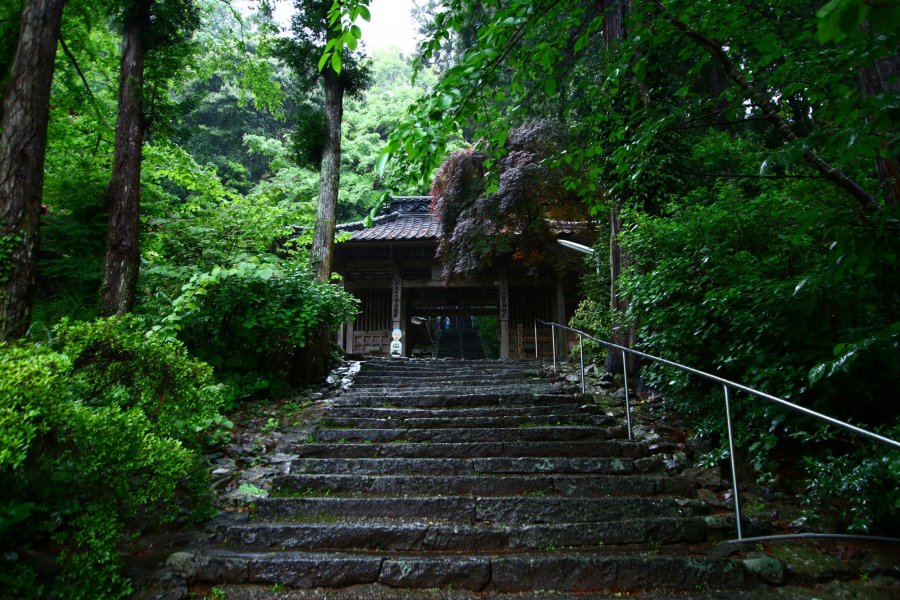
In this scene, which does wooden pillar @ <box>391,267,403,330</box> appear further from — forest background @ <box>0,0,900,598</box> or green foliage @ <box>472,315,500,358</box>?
green foliage @ <box>472,315,500,358</box>

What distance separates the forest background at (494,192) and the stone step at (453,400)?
1.08 metres

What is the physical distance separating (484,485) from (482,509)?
37 cm

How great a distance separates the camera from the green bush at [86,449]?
213 centimetres

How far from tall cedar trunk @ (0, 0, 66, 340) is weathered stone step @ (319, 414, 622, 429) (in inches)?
107

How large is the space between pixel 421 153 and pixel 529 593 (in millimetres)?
2471

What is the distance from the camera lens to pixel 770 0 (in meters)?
3.10

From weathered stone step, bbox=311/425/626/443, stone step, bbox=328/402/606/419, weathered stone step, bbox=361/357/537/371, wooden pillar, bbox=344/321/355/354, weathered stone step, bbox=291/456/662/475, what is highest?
wooden pillar, bbox=344/321/355/354

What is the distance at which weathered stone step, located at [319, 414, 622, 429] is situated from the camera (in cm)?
→ 494

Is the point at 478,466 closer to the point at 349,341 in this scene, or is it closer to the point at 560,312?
the point at 560,312

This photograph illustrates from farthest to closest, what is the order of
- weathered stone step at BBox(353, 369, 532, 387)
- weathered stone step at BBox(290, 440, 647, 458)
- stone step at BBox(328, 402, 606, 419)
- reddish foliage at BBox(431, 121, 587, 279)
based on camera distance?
reddish foliage at BBox(431, 121, 587, 279) < weathered stone step at BBox(353, 369, 532, 387) < stone step at BBox(328, 402, 606, 419) < weathered stone step at BBox(290, 440, 647, 458)

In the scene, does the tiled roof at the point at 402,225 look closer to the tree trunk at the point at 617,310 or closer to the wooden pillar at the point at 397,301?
the wooden pillar at the point at 397,301

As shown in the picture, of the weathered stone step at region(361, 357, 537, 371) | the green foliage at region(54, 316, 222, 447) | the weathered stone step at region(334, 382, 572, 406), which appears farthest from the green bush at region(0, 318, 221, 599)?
the weathered stone step at region(361, 357, 537, 371)

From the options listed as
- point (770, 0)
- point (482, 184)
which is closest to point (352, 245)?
point (482, 184)

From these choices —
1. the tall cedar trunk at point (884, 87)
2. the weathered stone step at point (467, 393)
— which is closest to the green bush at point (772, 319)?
the tall cedar trunk at point (884, 87)
